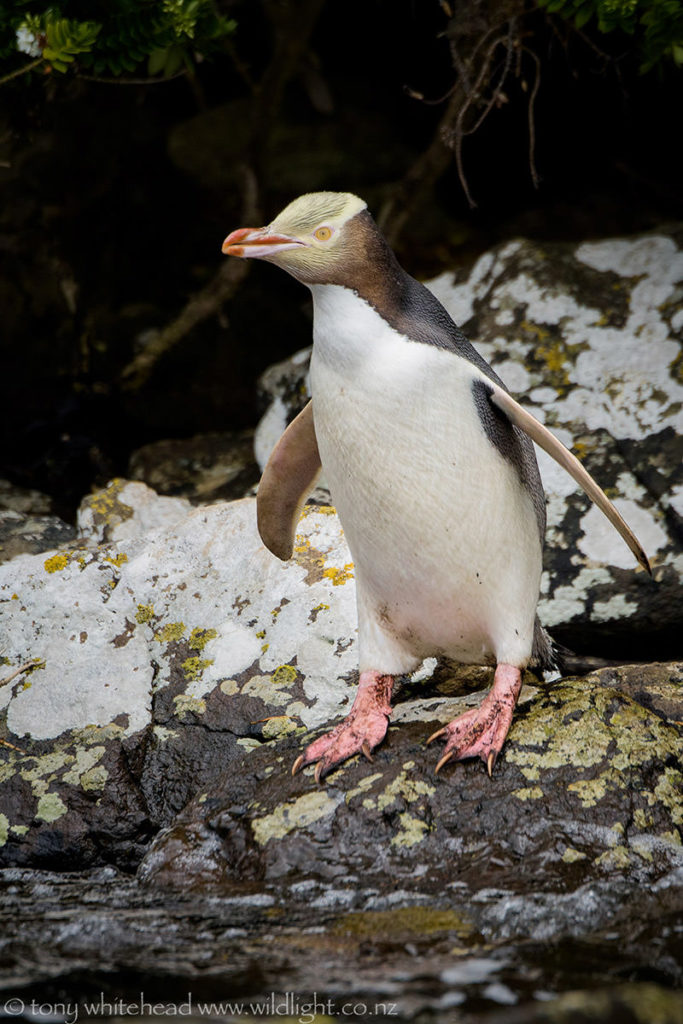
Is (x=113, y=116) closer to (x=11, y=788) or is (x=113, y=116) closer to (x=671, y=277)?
(x=671, y=277)

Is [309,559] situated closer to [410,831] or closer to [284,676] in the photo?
[284,676]

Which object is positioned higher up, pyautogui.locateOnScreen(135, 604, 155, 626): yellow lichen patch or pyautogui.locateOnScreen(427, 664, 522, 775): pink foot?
pyautogui.locateOnScreen(135, 604, 155, 626): yellow lichen patch

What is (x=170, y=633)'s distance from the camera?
3.01 metres

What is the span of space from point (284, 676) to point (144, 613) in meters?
0.50

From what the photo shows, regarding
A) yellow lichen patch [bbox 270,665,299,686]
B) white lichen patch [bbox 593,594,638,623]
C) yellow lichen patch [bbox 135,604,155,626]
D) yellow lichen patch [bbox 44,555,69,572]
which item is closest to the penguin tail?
white lichen patch [bbox 593,594,638,623]

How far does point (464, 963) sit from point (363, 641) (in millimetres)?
1091

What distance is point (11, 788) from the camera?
2.64 metres

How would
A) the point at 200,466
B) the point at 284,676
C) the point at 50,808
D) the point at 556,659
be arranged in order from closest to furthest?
the point at 50,808 → the point at 284,676 → the point at 556,659 → the point at 200,466

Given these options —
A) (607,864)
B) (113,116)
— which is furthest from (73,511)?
(607,864)

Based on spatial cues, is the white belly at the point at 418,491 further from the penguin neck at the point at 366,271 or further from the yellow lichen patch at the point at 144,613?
the yellow lichen patch at the point at 144,613

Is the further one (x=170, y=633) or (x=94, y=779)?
(x=170, y=633)

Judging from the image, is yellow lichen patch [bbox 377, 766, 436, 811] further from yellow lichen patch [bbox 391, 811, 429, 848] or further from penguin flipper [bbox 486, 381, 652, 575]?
penguin flipper [bbox 486, 381, 652, 575]

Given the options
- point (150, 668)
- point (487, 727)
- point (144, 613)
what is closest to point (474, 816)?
point (487, 727)

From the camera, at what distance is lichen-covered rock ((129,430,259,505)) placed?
4555 mm
